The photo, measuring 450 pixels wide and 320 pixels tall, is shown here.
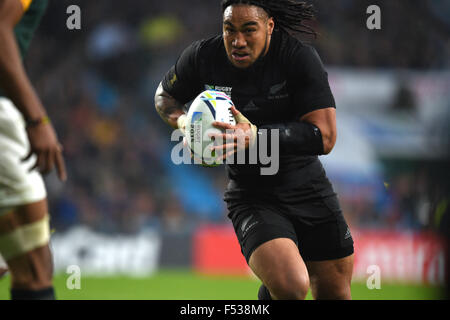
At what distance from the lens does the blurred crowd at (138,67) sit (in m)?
12.8

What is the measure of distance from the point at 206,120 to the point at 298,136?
0.53 metres

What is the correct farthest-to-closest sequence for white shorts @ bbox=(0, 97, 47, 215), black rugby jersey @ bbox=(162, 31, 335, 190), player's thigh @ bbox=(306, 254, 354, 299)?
player's thigh @ bbox=(306, 254, 354, 299) < black rugby jersey @ bbox=(162, 31, 335, 190) < white shorts @ bbox=(0, 97, 47, 215)

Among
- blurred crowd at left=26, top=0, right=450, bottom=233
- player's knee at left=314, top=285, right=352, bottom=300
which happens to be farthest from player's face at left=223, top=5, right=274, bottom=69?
blurred crowd at left=26, top=0, right=450, bottom=233

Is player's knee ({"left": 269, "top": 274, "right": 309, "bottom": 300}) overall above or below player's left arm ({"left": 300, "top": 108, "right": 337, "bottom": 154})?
below

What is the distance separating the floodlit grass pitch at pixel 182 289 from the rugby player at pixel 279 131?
168 inches

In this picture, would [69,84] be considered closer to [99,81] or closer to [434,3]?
[99,81]

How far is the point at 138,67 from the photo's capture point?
46.3 ft

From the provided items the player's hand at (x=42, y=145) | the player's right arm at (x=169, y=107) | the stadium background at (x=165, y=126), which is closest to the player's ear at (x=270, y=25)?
the player's right arm at (x=169, y=107)

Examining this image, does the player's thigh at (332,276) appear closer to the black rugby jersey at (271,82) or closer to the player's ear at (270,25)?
the black rugby jersey at (271,82)

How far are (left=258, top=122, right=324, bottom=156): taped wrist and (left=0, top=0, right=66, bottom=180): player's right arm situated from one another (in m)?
1.29

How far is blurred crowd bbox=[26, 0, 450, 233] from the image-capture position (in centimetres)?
1280

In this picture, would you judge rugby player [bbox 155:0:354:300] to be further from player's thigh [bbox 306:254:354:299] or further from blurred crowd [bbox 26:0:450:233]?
blurred crowd [bbox 26:0:450:233]

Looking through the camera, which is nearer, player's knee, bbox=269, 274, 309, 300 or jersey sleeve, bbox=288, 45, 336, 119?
player's knee, bbox=269, 274, 309, 300
